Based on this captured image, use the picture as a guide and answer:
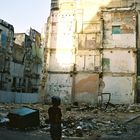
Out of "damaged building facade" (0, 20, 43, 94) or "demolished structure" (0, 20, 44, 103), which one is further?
"damaged building facade" (0, 20, 43, 94)

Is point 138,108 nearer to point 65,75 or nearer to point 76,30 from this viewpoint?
point 65,75

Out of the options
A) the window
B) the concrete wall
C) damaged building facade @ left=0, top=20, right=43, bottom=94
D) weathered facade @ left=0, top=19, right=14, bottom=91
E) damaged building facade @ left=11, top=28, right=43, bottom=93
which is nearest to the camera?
the window

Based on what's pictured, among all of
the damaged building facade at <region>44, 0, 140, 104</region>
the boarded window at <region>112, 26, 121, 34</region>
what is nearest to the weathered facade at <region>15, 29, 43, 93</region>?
the damaged building facade at <region>44, 0, 140, 104</region>

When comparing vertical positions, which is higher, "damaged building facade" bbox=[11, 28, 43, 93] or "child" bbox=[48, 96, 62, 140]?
"damaged building facade" bbox=[11, 28, 43, 93]

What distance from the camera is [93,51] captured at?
22953mm

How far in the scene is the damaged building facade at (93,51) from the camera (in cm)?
2200

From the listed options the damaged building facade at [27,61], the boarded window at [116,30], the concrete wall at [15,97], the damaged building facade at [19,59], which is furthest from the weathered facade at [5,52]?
the boarded window at [116,30]

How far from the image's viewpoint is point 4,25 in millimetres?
29703

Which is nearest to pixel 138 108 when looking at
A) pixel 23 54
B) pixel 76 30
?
pixel 76 30

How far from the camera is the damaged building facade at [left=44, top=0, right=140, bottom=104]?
22.0m

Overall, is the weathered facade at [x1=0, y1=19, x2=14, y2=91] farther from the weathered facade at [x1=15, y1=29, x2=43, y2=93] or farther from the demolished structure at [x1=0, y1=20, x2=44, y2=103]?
the weathered facade at [x1=15, y1=29, x2=43, y2=93]

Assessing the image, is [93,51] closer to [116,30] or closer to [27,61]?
[116,30]

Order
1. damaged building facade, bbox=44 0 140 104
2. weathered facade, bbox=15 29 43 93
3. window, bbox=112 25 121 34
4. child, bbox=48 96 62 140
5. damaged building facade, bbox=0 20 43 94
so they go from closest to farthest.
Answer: child, bbox=48 96 62 140 → damaged building facade, bbox=44 0 140 104 → window, bbox=112 25 121 34 → damaged building facade, bbox=0 20 43 94 → weathered facade, bbox=15 29 43 93

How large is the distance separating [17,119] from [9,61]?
2272cm
